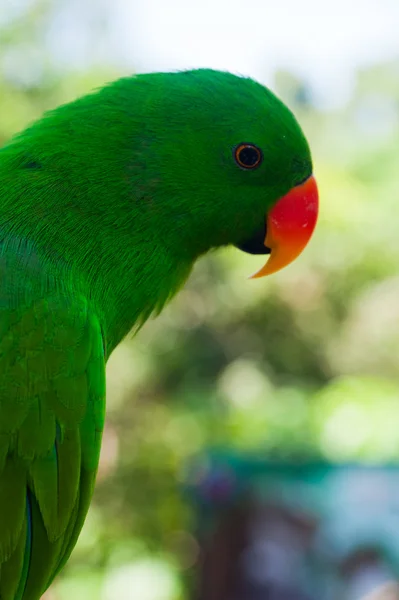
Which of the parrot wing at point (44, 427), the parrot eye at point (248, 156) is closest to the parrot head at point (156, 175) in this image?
the parrot eye at point (248, 156)

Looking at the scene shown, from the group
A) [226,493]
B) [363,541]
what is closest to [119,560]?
[226,493]

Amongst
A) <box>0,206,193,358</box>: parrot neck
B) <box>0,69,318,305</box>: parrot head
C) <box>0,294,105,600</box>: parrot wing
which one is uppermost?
<box>0,69,318,305</box>: parrot head

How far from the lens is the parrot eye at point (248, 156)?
151 cm

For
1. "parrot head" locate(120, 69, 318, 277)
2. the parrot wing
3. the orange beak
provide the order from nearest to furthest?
1. the parrot wing
2. "parrot head" locate(120, 69, 318, 277)
3. the orange beak

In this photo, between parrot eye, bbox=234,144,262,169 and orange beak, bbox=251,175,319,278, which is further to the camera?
orange beak, bbox=251,175,319,278

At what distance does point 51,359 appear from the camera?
1.20m

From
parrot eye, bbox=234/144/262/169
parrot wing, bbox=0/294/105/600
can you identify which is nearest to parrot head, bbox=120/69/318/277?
parrot eye, bbox=234/144/262/169

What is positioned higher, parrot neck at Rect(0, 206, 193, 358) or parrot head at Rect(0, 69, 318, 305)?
parrot head at Rect(0, 69, 318, 305)

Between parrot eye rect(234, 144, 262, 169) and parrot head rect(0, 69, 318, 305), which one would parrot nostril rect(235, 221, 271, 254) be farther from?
parrot eye rect(234, 144, 262, 169)

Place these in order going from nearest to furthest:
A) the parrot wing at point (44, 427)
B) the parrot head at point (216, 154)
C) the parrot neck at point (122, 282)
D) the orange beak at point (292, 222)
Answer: the parrot wing at point (44, 427) → the parrot neck at point (122, 282) → the parrot head at point (216, 154) → the orange beak at point (292, 222)

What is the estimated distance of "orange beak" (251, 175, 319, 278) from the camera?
161cm

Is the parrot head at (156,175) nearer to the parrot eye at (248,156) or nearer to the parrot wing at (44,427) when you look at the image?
the parrot eye at (248,156)

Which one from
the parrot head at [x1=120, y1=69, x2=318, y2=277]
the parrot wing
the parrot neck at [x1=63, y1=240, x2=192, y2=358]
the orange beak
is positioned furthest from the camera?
the orange beak

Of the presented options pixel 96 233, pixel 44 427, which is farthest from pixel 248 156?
pixel 44 427
